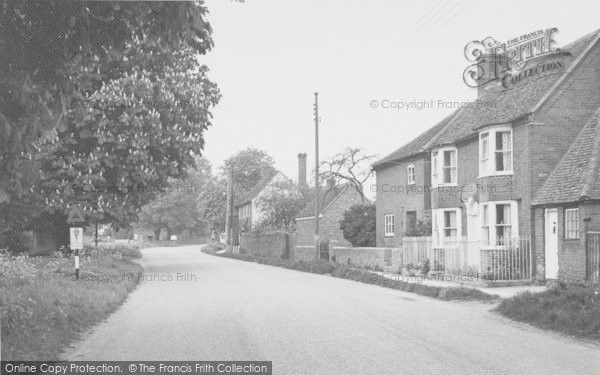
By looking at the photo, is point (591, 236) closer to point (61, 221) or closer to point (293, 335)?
point (293, 335)

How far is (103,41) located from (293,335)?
567cm

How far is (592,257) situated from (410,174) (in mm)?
17047

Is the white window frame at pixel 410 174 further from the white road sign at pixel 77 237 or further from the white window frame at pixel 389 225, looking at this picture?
the white road sign at pixel 77 237

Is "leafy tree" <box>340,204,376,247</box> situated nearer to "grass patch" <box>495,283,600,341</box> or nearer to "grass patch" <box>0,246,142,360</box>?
"grass patch" <box>0,246,142,360</box>

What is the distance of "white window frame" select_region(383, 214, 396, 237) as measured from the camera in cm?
3691

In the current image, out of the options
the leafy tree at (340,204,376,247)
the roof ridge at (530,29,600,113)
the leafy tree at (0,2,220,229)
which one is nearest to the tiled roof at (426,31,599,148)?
the roof ridge at (530,29,600,113)

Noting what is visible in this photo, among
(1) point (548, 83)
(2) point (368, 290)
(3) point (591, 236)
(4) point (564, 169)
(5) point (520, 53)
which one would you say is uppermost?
(5) point (520, 53)

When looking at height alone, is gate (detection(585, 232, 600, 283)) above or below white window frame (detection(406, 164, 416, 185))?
below

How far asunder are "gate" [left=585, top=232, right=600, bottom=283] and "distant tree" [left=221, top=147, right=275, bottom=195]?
73951mm

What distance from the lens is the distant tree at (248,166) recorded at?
92.1 m

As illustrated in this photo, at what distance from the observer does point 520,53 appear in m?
26.5

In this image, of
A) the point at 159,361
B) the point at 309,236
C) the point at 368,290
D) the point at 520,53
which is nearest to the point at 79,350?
the point at 159,361

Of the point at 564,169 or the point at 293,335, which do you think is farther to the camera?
the point at 564,169

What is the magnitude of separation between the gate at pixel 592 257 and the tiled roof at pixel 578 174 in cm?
146
